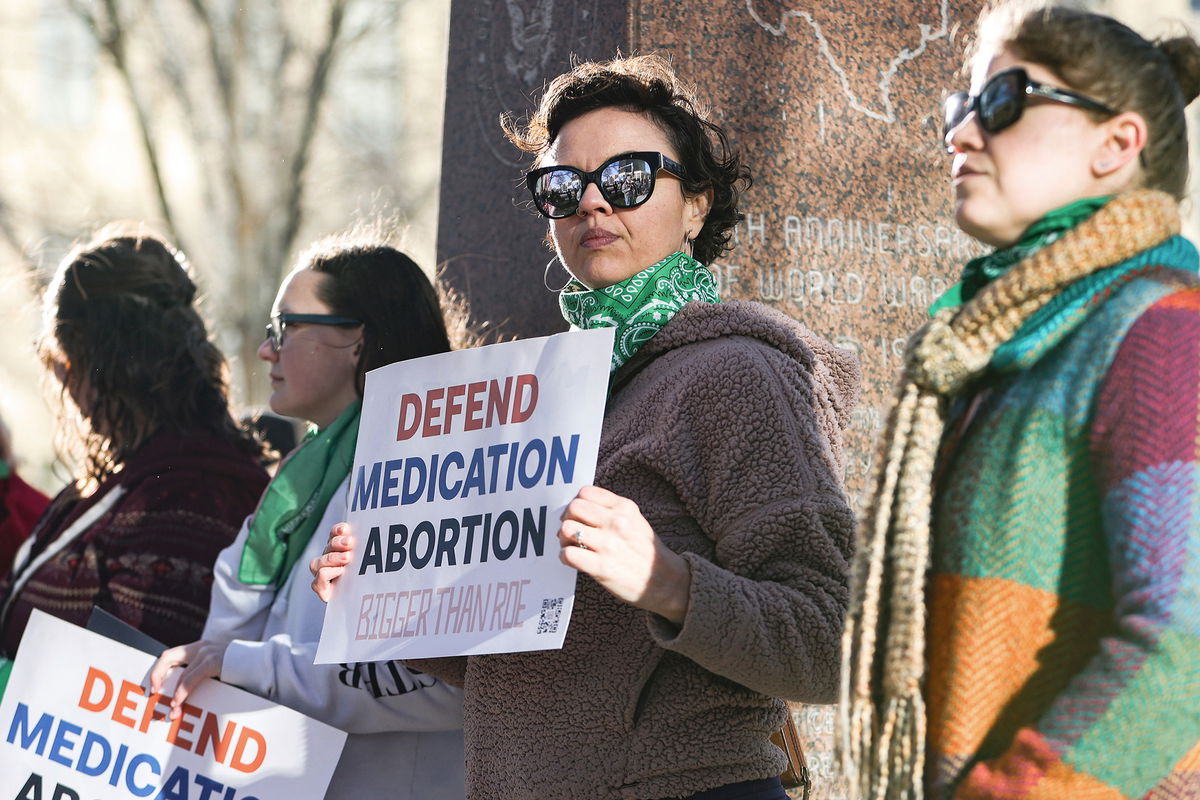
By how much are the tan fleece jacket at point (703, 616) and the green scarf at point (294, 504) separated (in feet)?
3.30

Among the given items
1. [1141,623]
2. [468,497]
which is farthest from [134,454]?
[1141,623]

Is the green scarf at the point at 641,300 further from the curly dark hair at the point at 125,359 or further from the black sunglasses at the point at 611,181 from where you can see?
the curly dark hair at the point at 125,359

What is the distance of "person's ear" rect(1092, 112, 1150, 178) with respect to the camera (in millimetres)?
2014

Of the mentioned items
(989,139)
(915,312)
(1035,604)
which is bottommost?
(1035,604)

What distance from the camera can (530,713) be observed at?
8.55 ft

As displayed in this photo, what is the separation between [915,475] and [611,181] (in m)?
1.09

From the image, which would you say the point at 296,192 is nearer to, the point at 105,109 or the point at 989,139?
the point at 105,109

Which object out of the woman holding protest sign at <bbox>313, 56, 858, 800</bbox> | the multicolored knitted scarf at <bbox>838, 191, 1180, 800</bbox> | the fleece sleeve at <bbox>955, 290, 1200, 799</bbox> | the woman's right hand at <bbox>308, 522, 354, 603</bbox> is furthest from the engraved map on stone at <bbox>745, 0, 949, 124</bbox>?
the fleece sleeve at <bbox>955, 290, 1200, 799</bbox>

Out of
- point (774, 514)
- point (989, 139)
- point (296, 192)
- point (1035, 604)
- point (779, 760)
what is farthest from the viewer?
point (296, 192)

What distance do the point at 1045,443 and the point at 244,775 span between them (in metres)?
2.00

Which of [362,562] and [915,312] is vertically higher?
[915,312]

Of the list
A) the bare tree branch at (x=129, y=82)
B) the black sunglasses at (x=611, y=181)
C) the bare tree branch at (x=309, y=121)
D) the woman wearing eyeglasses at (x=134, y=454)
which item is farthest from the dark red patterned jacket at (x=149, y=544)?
the bare tree branch at (x=309, y=121)

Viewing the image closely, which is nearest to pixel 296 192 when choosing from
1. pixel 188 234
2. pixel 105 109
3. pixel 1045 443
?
pixel 188 234

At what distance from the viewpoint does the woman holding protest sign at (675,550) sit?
2.37 metres
